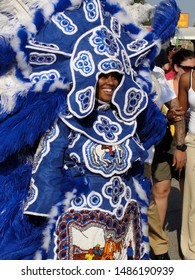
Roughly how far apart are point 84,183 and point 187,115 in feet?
5.01

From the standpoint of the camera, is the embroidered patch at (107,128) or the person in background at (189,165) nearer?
the embroidered patch at (107,128)

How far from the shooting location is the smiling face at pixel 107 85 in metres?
2.38

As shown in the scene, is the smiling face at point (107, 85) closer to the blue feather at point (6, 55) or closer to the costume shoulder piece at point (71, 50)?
the costume shoulder piece at point (71, 50)

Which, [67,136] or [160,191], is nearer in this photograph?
[67,136]

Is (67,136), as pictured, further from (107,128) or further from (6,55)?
(6,55)

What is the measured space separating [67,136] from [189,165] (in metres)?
1.46

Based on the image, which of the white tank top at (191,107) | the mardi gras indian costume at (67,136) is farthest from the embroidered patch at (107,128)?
the white tank top at (191,107)

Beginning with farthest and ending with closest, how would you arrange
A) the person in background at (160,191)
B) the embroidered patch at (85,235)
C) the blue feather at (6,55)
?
the person in background at (160,191)
the embroidered patch at (85,235)
the blue feather at (6,55)

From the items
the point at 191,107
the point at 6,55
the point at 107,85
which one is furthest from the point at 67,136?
the point at 191,107

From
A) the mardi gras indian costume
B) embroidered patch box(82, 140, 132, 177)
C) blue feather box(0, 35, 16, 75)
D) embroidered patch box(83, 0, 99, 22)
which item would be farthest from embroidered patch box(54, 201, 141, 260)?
embroidered patch box(83, 0, 99, 22)

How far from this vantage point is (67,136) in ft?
7.79

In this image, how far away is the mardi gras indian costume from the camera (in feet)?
7.61

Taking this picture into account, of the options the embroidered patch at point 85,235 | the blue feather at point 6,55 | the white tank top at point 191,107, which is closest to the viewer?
the blue feather at point 6,55

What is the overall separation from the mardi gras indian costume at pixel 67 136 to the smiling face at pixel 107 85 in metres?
0.03
